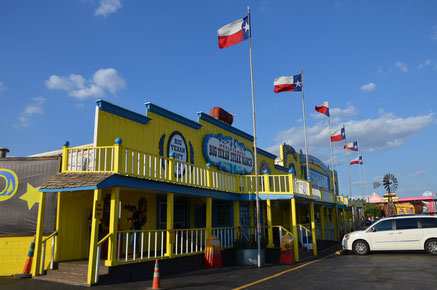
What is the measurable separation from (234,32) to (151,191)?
766 cm

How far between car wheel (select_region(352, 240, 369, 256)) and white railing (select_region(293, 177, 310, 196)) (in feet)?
10.4

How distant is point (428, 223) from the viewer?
48.8 feet

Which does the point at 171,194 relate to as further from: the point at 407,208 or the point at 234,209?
the point at 407,208

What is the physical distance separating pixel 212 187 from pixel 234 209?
233 centimetres

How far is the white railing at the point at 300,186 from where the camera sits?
1553 centimetres

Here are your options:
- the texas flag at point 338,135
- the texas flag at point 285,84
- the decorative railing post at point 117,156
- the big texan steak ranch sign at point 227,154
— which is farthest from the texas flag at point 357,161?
the decorative railing post at point 117,156

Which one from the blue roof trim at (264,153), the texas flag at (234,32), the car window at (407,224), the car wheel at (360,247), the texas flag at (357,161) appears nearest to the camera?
the texas flag at (234,32)

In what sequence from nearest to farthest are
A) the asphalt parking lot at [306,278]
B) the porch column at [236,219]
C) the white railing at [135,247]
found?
the asphalt parking lot at [306,278]
the white railing at [135,247]
the porch column at [236,219]

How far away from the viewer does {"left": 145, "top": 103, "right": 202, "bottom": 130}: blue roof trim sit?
1427 cm

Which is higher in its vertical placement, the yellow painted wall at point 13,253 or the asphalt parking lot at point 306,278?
the yellow painted wall at point 13,253

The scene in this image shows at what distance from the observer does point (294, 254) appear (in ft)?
48.3

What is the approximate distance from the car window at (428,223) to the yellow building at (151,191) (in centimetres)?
491

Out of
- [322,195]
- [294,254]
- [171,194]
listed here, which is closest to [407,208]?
[322,195]

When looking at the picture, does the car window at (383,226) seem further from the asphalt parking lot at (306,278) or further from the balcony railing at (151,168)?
the balcony railing at (151,168)
